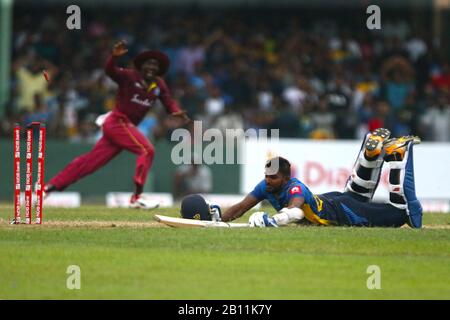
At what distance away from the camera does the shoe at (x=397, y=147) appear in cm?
1407

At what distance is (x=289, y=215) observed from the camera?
13.5 meters

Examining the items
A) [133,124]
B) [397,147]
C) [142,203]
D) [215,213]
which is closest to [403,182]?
[397,147]

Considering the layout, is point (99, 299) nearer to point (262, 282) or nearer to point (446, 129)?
point (262, 282)

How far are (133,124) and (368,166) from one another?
526 cm

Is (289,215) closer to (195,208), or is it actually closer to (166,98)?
(195,208)

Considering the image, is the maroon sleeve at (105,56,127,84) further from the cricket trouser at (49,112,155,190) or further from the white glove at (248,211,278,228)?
the white glove at (248,211,278,228)

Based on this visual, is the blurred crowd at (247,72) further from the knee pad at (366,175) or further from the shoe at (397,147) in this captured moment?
the shoe at (397,147)

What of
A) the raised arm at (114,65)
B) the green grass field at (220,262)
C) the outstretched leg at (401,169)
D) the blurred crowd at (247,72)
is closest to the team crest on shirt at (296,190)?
the green grass field at (220,262)

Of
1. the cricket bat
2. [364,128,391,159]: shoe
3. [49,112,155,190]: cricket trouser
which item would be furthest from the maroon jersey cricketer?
[364,128,391,159]: shoe

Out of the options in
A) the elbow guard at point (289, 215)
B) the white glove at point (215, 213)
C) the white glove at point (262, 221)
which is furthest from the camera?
the white glove at point (215, 213)

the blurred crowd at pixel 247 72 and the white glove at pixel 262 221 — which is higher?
the blurred crowd at pixel 247 72

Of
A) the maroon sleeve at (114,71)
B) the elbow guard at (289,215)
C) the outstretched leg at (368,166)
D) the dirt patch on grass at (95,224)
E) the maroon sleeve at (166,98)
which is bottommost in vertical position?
the dirt patch on grass at (95,224)

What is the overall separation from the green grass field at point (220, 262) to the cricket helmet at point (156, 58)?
169 inches
